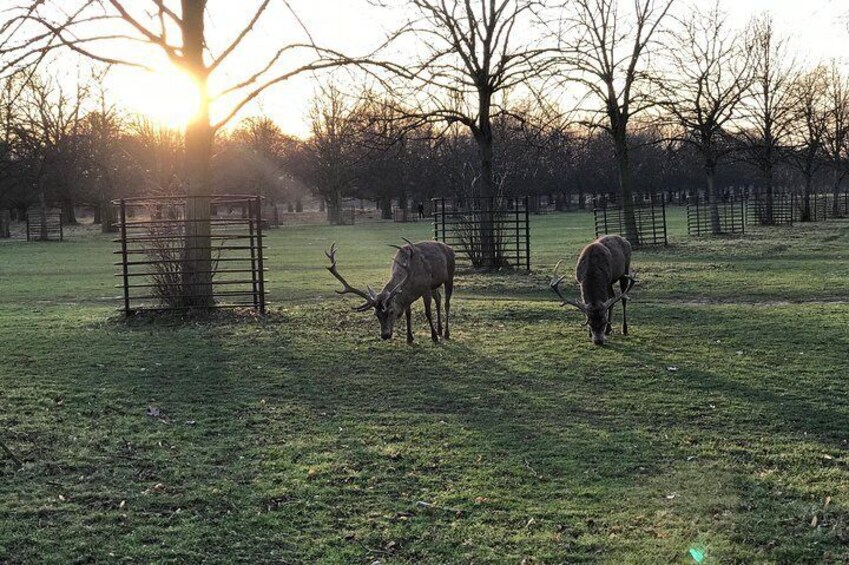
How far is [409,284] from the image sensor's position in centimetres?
1125

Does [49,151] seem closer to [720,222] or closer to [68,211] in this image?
[68,211]

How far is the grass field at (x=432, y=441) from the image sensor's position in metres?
4.80

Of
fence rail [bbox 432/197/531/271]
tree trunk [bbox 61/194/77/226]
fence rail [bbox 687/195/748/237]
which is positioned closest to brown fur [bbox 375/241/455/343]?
fence rail [bbox 432/197/531/271]

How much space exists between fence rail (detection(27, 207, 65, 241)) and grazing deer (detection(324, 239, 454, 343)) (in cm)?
4203

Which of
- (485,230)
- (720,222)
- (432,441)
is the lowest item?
(432,441)

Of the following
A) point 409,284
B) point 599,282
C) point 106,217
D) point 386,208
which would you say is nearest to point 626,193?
point 599,282

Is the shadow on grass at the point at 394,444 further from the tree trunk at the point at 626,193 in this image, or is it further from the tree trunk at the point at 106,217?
the tree trunk at the point at 106,217

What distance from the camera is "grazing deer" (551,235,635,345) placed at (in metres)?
11.1

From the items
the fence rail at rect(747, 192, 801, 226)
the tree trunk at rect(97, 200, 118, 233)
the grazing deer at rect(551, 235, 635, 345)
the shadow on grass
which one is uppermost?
the tree trunk at rect(97, 200, 118, 233)

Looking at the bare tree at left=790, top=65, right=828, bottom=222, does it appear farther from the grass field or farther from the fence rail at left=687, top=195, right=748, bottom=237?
the grass field

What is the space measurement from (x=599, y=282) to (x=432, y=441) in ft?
17.3

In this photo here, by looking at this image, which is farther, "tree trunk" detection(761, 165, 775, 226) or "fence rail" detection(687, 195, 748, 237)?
"tree trunk" detection(761, 165, 775, 226)

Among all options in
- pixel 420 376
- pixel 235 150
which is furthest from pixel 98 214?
pixel 420 376

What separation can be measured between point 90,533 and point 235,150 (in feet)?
227
